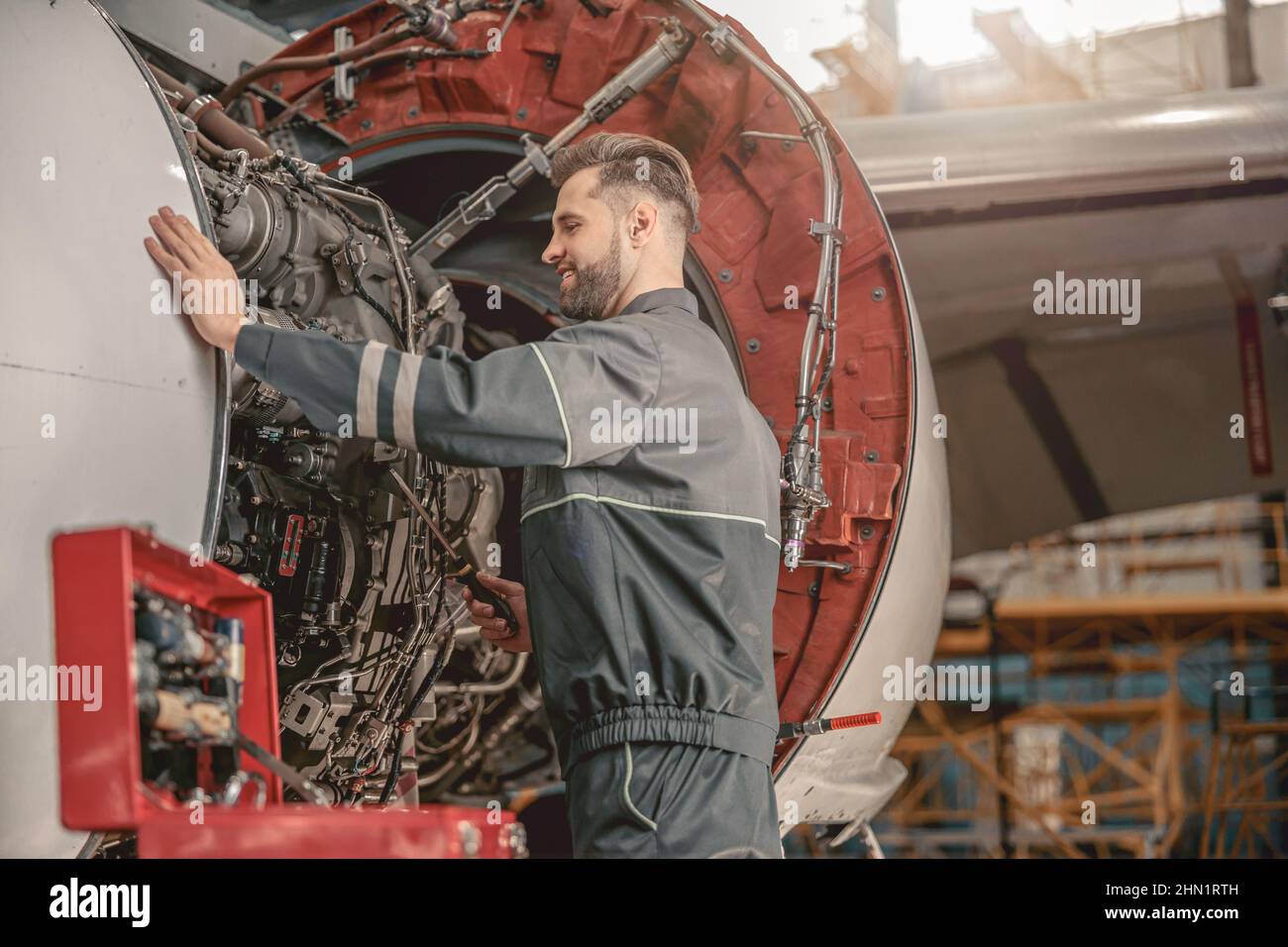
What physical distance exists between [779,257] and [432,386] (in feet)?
3.90

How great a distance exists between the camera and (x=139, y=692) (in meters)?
1.48

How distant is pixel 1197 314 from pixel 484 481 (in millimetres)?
3265

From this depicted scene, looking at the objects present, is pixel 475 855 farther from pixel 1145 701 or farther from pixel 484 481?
pixel 1145 701

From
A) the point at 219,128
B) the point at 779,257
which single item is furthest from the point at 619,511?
the point at 219,128

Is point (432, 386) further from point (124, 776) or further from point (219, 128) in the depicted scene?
point (219, 128)

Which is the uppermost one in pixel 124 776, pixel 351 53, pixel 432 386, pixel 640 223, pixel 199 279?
pixel 351 53

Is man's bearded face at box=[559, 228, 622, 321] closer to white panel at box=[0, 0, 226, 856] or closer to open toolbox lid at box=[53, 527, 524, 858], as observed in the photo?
white panel at box=[0, 0, 226, 856]

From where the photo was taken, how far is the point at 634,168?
2295 mm

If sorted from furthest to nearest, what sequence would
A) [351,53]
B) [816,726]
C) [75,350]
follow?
[351,53]
[816,726]
[75,350]

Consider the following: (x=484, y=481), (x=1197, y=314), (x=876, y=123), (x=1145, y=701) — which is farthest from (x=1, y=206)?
(x=1145, y=701)

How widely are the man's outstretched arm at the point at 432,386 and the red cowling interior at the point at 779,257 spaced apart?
0.88 m

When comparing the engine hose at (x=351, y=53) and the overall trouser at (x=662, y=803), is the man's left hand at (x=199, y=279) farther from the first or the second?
the engine hose at (x=351, y=53)

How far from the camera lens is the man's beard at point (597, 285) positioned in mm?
2273

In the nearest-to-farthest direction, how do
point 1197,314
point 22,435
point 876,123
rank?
point 22,435 < point 876,123 < point 1197,314
